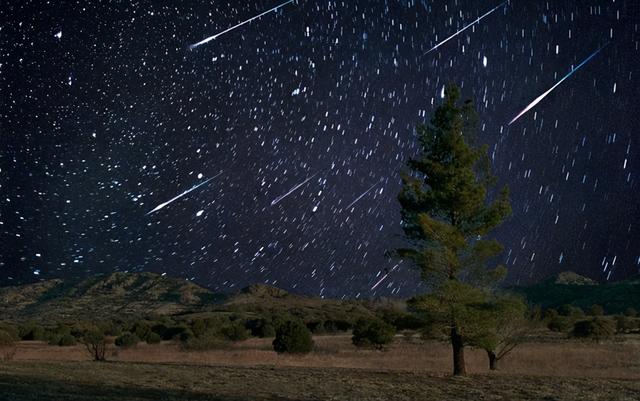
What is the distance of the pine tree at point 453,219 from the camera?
2328 centimetres

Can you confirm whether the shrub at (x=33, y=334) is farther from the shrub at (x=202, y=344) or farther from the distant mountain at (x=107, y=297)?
the distant mountain at (x=107, y=297)

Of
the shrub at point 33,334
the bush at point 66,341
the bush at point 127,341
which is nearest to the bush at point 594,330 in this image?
the bush at point 127,341

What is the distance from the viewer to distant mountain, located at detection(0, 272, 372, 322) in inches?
5000

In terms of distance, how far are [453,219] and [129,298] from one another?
453 ft

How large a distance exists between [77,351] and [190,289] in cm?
12432

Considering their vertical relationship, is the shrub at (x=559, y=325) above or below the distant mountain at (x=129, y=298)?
below

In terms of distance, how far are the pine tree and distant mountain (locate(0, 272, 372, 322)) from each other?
9882cm

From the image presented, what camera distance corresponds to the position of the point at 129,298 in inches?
5891

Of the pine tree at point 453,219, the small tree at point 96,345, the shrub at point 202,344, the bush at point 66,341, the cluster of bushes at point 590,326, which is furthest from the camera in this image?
the bush at point 66,341

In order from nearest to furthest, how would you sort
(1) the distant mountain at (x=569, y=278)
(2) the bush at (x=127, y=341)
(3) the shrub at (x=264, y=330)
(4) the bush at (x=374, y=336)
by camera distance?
(4) the bush at (x=374, y=336) < (2) the bush at (x=127, y=341) < (3) the shrub at (x=264, y=330) < (1) the distant mountain at (x=569, y=278)

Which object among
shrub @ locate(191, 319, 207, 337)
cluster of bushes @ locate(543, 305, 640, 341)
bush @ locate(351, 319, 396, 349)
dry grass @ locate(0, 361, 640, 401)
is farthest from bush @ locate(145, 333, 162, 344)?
cluster of bushes @ locate(543, 305, 640, 341)

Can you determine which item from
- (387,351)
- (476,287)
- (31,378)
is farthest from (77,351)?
(476,287)

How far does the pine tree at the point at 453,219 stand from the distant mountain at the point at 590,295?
7223 centimetres

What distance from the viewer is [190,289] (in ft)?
543
